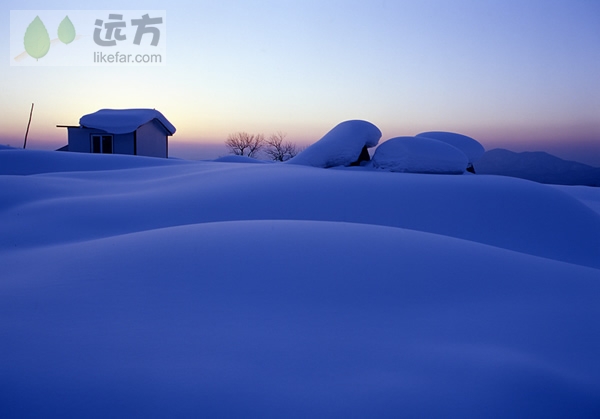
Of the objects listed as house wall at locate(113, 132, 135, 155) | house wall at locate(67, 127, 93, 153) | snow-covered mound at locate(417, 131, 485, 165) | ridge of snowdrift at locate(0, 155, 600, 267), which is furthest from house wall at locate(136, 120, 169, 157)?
ridge of snowdrift at locate(0, 155, 600, 267)

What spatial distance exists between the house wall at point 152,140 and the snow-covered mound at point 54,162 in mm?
9596

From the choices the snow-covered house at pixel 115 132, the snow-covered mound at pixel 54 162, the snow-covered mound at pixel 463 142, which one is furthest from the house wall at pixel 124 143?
the snow-covered mound at pixel 463 142

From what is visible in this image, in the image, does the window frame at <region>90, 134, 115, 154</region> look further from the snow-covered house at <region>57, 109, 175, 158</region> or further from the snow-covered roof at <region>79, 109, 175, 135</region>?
the snow-covered roof at <region>79, 109, 175, 135</region>

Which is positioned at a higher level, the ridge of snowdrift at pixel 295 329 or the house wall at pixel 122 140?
the house wall at pixel 122 140

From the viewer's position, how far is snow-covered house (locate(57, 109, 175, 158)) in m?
17.0

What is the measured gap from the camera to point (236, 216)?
3.71 metres

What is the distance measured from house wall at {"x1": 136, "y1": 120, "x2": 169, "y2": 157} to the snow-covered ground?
1519 centimetres

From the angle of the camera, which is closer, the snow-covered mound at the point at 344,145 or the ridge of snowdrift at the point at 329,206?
the ridge of snowdrift at the point at 329,206

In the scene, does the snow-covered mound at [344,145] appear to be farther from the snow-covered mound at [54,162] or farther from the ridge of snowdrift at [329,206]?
the snow-covered mound at [54,162]

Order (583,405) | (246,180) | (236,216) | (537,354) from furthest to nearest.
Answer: (246,180)
(236,216)
(537,354)
(583,405)

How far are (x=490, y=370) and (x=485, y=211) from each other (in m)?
3.28

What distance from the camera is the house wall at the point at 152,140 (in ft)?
57.7

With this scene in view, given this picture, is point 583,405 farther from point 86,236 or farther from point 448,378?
point 86,236

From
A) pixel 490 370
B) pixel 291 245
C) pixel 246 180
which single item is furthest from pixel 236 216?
pixel 490 370
